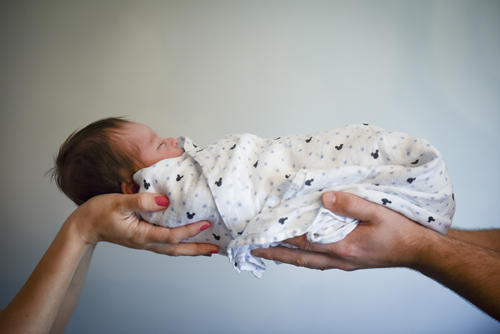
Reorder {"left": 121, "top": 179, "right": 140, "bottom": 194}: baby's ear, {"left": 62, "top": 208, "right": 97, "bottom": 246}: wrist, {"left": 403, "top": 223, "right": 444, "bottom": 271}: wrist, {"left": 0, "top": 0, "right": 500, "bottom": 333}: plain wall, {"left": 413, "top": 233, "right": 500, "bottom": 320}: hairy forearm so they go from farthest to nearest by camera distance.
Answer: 1. {"left": 0, "top": 0, "right": 500, "bottom": 333}: plain wall
2. {"left": 121, "top": 179, "right": 140, "bottom": 194}: baby's ear
3. {"left": 62, "top": 208, "right": 97, "bottom": 246}: wrist
4. {"left": 403, "top": 223, "right": 444, "bottom": 271}: wrist
5. {"left": 413, "top": 233, "right": 500, "bottom": 320}: hairy forearm

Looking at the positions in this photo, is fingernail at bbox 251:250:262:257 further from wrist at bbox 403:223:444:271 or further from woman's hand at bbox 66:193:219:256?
wrist at bbox 403:223:444:271

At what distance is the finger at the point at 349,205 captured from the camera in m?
0.72

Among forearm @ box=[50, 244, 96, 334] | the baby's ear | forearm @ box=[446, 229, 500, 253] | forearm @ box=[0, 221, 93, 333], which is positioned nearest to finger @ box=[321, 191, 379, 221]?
forearm @ box=[446, 229, 500, 253]

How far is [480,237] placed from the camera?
3.59ft

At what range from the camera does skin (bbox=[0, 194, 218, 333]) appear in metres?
0.80

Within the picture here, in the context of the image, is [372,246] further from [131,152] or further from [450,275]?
[131,152]

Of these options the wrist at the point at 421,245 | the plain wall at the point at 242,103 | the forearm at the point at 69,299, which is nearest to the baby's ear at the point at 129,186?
the forearm at the point at 69,299

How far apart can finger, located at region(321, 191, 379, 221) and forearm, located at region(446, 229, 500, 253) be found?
592mm

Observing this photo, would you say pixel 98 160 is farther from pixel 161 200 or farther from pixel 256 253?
pixel 256 253

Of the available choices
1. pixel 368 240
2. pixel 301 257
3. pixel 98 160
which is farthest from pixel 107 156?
pixel 368 240

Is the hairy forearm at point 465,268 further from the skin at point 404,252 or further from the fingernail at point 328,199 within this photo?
the fingernail at point 328,199

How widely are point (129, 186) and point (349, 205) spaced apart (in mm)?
779

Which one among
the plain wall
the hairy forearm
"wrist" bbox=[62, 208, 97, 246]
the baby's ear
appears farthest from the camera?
the plain wall

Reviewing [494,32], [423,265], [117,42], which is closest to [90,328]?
[117,42]
